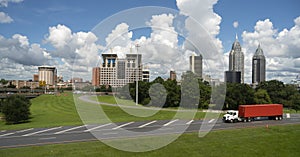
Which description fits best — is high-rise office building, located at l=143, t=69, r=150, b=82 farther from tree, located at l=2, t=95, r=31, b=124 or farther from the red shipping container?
tree, located at l=2, t=95, r=31, b=124

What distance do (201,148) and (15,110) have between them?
30.2 metres

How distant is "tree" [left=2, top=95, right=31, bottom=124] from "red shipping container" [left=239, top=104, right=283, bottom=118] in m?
33.1

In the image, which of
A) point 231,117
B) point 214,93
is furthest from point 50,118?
point 231,117

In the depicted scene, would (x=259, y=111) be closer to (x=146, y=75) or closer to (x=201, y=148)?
(x=201, y=148)

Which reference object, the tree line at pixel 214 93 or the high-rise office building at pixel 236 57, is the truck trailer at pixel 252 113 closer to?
the tree line at pixel 214 93

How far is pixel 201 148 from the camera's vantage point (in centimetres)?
1978

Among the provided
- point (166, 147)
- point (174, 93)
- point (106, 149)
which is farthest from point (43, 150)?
point (174, 93)

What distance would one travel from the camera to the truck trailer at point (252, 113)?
37438mm

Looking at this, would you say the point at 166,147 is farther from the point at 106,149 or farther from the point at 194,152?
the point at 106,149

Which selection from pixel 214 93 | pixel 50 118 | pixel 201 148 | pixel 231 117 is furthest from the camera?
pixel 214 93

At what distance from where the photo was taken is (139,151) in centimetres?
1870

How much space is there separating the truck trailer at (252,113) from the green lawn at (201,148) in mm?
12519

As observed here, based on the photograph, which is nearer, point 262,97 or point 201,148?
point 201,148

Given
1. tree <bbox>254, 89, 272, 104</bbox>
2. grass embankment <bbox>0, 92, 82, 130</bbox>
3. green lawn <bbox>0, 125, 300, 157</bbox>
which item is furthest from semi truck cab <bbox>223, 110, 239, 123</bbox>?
tree <bbox>254, 89, 272, 104</bbox>
